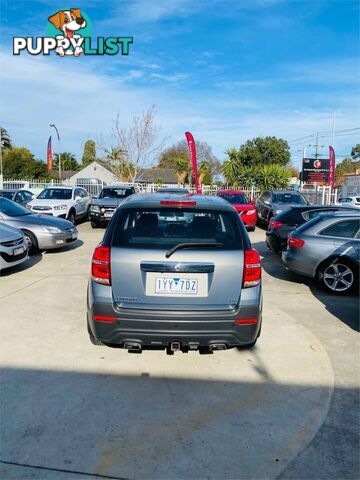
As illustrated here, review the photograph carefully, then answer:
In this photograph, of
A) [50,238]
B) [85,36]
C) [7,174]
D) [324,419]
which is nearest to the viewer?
[324,419]

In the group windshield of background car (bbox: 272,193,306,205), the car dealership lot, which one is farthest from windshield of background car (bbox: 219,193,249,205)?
the car dealership lot

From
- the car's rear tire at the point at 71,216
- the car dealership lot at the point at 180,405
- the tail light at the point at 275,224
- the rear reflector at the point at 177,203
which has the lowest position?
the car dealership lot at the point at 180,405

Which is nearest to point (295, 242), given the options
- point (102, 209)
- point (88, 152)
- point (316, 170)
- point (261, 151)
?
point (102, 209)

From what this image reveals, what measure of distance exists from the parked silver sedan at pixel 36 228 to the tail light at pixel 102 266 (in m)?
6.52

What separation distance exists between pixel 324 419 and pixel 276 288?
13.0ft

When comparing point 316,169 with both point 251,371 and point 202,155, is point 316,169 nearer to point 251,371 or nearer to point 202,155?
point 251,371

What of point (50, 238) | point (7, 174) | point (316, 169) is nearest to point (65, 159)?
point (7, 174)

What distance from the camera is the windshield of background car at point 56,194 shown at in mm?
15609

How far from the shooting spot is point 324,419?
304 centimetres

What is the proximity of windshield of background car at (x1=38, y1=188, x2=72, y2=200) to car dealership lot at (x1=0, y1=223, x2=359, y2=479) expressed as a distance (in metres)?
11.1

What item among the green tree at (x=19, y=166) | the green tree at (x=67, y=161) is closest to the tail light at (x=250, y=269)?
the green tree at (x=19, y=166)

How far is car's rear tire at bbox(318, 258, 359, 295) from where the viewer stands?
6.58 m

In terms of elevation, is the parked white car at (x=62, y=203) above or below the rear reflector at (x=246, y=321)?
above

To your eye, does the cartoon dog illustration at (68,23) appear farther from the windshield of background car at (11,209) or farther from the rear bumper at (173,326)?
the rear bumper at (173,326)
